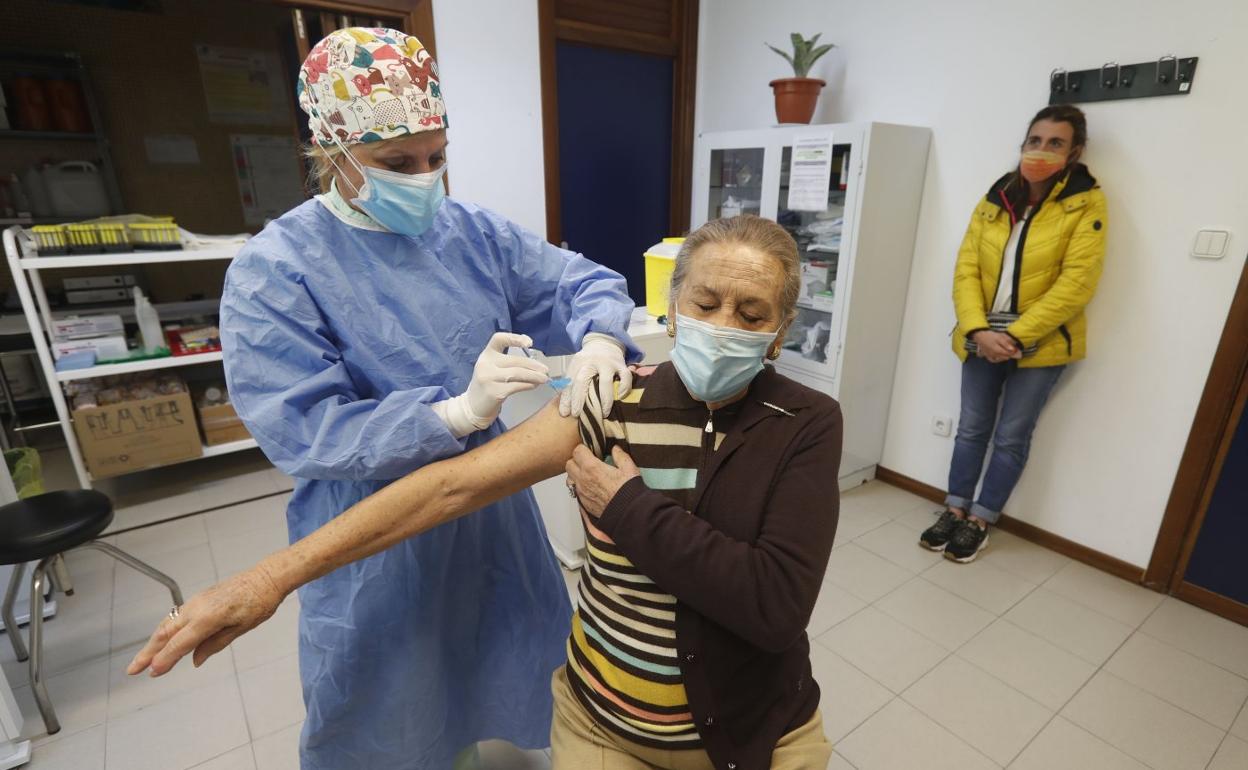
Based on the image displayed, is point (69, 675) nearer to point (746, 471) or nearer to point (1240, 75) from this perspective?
point (746, 471)

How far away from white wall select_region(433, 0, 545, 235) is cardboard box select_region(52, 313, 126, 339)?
1511 mm

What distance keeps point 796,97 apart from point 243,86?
11.1ft

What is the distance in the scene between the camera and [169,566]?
234cm

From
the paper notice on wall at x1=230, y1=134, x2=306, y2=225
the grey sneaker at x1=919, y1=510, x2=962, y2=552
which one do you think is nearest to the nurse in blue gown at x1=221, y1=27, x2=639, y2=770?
the grey sneaker at x1=919, y1=510, x2=962, y2=552

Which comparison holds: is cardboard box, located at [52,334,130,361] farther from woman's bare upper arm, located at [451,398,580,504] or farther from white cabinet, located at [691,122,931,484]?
white cabinet, located at [691,122,931,484]

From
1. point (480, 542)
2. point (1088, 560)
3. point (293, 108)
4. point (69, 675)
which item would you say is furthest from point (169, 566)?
point (1088, 560)

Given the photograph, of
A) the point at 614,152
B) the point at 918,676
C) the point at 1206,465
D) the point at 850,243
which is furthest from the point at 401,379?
the point at 614,152

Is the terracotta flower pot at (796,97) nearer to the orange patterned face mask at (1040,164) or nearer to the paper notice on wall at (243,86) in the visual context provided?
the orange patterned face mask at (1040,164)

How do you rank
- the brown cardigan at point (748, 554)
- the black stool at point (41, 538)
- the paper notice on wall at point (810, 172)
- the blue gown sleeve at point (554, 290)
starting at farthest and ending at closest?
the paper notice on wall at point (810, 172) → the black stool at point (41, 538) → the blue gown sleeve at point (554, 290) → the brown cardigan at point (748, 554)

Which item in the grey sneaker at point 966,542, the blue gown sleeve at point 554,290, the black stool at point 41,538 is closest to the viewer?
the blue gown sleeve at point 554,290

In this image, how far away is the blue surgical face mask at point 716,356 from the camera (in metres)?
0.88

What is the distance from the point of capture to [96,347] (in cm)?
256

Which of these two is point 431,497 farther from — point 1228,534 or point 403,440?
point 1228,534

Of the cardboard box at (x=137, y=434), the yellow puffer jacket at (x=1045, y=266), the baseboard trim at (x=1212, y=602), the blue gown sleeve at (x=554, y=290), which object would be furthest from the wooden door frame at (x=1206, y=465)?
the cardboard box at (x=137, y=434)
